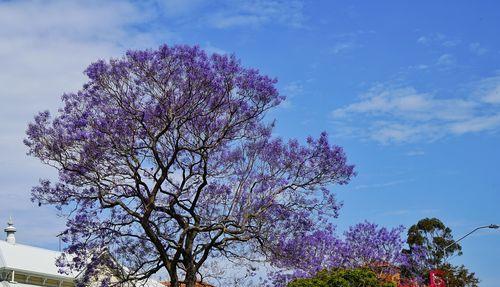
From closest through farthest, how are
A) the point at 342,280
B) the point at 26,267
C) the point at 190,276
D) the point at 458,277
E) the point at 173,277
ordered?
the point at 173,277 < the point at 342,280 < the point at 190,276 < the point at 26,267 < the point at 458,277

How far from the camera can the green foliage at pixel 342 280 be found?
23.4m

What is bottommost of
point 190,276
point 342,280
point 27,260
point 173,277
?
point 173,277

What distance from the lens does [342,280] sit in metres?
23.6

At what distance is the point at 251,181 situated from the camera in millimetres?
25000

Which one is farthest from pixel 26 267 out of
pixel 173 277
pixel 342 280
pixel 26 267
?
pixel 342 280

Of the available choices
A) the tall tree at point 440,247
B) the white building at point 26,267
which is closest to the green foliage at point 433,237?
the tall tree at point 440,247

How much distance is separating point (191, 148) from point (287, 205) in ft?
12.2

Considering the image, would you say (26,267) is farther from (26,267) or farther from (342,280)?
(342,280)

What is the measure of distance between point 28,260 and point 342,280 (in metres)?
13.8

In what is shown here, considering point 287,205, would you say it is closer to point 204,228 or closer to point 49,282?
point 204,228

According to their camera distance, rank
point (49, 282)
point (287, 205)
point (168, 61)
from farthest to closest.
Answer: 1. point (49, 282)
2. point (287, 205)
3. point (168, 61)

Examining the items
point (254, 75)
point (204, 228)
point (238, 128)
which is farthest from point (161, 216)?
point (254, 75)

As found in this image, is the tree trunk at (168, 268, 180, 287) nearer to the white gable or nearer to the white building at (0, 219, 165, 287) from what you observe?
the white building at (0, 219, 165, 287)

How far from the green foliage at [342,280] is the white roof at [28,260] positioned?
11.4 metres
